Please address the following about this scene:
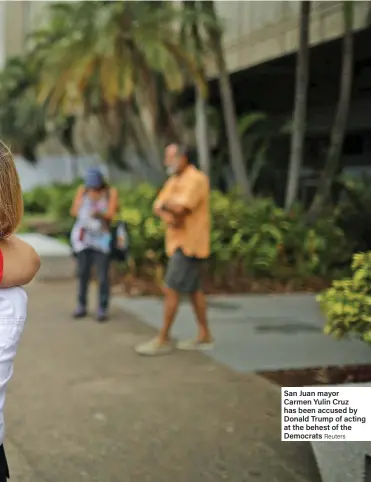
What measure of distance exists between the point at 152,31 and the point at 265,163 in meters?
2.40

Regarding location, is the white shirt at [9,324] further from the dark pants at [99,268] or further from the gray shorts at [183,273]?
the dark pants at [99,268]

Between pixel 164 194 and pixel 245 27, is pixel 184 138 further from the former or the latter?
pixel 245 27

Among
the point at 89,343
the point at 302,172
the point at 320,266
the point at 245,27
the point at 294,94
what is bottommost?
the point at 89,343

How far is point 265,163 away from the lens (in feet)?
20.8

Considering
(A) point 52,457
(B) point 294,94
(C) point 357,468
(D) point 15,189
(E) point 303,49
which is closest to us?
(D) point 15,189

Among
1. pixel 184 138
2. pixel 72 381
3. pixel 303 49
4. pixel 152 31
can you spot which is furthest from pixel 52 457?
pixel 184 138

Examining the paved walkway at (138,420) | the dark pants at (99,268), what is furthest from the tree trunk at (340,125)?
the dark pants at (99,268)

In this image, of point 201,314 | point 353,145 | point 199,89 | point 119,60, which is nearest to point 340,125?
point 353,145

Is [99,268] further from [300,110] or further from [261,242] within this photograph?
[300,110]

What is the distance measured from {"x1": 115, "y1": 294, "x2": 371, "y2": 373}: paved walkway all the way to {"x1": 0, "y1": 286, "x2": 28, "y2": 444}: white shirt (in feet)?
8.04

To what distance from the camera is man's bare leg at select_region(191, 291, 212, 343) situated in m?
6.59

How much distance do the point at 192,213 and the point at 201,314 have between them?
2.57ft

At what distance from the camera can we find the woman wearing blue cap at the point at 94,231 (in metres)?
7.96

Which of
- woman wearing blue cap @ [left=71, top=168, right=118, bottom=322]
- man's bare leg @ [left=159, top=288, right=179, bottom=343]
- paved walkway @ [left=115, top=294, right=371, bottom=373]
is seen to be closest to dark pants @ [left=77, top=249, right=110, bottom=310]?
woman wearing blue cap @ [left=71, top=168, right=118, bottom=322]
